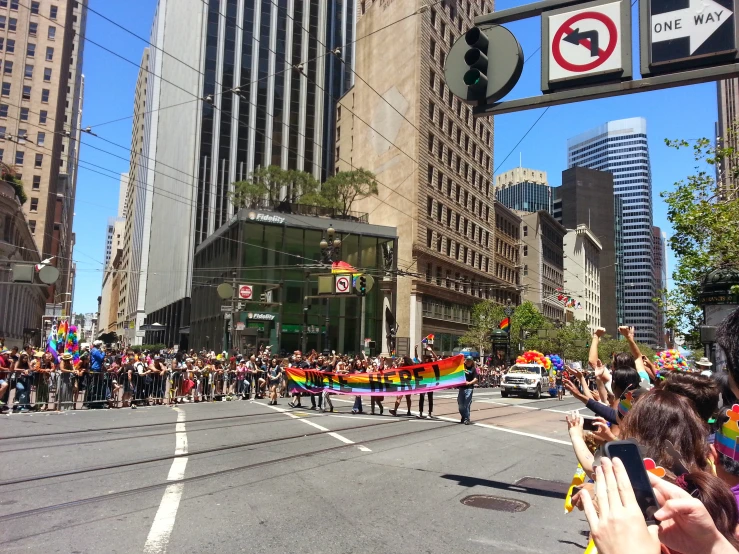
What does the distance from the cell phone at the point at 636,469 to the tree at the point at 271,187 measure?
43.3 m

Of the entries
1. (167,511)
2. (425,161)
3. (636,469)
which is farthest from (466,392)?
(425,161)

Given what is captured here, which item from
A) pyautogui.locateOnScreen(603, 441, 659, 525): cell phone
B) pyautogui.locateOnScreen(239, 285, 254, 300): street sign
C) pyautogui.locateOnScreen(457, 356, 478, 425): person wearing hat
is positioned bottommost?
pyautogui.locateOnScreen(457, 356, 478, 425): person wearing hat

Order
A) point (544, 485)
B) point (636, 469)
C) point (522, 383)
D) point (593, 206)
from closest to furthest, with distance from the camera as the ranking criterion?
point (636, 469)
point (544, 485)
point (522, 383)
point (593, 206)

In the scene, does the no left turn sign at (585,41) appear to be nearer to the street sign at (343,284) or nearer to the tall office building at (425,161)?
the street sign at (343,284)

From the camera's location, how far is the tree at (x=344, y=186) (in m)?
47.0

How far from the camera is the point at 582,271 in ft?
411

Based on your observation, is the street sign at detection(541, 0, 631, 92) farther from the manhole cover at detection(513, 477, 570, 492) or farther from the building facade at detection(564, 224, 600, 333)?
the building facade at detection(564, 224, 600, 333)

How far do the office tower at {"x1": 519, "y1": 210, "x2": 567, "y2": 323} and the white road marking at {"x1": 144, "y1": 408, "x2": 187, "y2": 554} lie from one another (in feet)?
264

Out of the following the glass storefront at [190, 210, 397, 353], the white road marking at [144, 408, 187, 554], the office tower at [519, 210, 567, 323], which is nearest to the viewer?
the white road marking at [144, 408, 187, 554]

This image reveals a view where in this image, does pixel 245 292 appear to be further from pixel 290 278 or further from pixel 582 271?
pixel 582 271

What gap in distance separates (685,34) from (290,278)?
125 feet

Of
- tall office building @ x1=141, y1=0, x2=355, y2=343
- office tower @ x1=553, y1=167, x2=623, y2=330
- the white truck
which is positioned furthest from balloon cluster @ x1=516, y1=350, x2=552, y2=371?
office tower @ x1=553, y1=167, x2=623, y2=330

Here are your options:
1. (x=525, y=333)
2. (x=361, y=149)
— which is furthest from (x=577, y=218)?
(x=361, y=149)

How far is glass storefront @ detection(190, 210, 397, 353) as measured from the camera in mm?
41812
